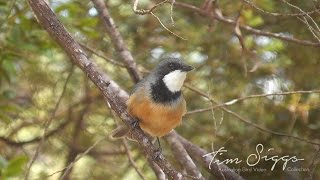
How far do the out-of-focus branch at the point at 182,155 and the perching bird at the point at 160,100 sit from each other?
354 mm

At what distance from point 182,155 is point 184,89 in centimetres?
116

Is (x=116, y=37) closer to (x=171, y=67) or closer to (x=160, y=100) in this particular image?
(x=171, y=67)

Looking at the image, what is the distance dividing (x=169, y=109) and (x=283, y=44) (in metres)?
1.55

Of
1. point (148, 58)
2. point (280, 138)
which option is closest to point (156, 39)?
point (148, 58)

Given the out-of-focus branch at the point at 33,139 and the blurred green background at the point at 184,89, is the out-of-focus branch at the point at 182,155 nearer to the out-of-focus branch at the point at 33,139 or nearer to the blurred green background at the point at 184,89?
the blurred green background at the point at 184,89

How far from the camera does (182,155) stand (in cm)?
400

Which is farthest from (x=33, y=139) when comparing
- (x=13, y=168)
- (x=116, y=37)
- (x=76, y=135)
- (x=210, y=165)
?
(x=210, y=165)

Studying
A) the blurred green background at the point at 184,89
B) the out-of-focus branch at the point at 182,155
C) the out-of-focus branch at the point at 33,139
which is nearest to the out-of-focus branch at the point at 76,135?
the blurred green background at the point at 184,89

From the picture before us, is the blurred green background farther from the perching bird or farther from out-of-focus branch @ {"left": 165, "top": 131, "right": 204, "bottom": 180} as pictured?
the perching bird

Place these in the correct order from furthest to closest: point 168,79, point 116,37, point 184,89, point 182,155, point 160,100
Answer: point 184,89 < point 116,37 < point 182,155 < point 168,79 < point 160,100

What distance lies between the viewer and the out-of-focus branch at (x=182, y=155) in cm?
385

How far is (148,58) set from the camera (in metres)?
5.16

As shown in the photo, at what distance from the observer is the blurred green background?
4.21m

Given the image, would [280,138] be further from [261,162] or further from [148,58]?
[148,58]
